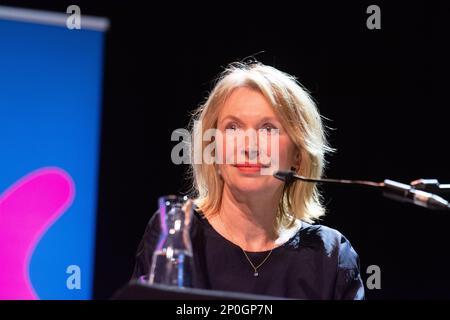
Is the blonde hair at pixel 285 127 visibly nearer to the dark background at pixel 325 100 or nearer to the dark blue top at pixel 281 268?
the dark blue top at pixel 281 268

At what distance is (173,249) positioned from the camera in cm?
143

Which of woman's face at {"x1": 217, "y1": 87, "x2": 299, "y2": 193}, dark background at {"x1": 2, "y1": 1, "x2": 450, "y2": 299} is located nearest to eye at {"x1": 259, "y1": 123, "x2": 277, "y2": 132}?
woman's face at {"x1": 217, "y1": 87, "x2": 299, "y2": 193}

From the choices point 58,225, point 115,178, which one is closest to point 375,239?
point 115,178

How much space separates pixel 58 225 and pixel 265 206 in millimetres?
1041

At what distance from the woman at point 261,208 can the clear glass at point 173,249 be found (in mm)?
347

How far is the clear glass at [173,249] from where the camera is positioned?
1421 mm

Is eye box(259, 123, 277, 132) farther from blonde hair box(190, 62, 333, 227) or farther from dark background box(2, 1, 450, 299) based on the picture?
dark background box(2, 1, 450, 299)

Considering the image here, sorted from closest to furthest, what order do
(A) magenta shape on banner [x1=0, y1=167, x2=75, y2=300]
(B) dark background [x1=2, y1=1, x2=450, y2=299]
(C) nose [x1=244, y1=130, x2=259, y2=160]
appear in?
(C) nose [x1=244, y1=130, x2=259, y2=160]
(A) magenta shape on banner [x1=0, y1=167, x2=75, y2=300]
(B) dark background [x1=2, y1=1, x2=450, y2=299]

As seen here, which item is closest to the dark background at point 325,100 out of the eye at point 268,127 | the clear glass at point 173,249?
the eye at point 268,127

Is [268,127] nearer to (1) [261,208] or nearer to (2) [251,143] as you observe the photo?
(2) [251,143]

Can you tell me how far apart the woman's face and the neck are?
0.06 metres

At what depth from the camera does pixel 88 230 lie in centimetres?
272

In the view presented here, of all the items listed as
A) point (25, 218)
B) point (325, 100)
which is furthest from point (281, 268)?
point (325, 100)

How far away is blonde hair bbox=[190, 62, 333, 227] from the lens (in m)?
1.95
